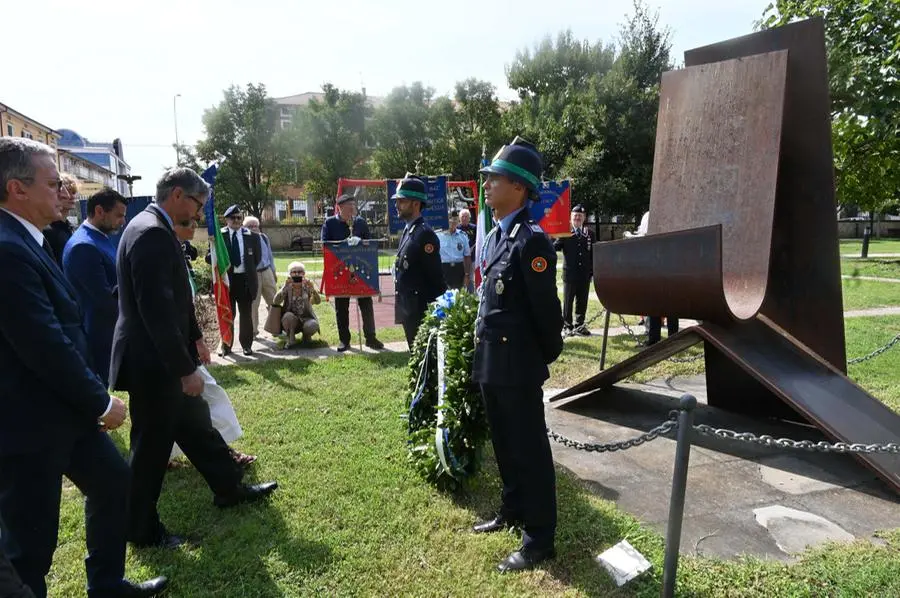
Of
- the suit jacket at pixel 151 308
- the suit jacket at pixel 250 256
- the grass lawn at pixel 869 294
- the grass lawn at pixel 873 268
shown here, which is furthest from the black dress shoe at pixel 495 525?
the grass lawn at pixel 873 268

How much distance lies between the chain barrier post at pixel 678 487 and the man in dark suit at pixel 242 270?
6715 millimetres

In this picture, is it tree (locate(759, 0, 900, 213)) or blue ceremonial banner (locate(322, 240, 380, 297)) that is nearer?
blue ceremonial banner (locate(322, 240, 380, 297))

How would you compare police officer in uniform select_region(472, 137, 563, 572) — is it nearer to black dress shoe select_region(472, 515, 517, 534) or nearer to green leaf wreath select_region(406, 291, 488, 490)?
black dress shoe select_region(472, 515, 517, 534)

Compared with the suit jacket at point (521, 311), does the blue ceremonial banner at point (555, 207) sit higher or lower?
higher

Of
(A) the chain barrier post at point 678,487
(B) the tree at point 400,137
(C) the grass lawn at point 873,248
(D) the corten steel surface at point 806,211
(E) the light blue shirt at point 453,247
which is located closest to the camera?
(A) the chain barrier post at point 678,487

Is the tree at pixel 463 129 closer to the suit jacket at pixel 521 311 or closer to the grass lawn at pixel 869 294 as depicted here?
the grass lawn at pixel 869 294

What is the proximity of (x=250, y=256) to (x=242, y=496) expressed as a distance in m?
5.23

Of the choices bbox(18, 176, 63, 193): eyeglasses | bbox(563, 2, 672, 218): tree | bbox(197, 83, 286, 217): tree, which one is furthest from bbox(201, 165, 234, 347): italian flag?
bbox(197, 83, 286, 217): tree

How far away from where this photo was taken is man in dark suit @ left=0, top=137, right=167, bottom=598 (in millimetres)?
2211

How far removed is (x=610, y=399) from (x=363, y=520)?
3142mm

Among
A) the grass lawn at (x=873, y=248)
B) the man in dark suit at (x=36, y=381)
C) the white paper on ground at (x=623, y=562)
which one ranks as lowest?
the white paper on ground at (x=623, y=562)

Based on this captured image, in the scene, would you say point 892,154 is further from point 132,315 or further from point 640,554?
point 132,315

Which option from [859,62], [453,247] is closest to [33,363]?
[453,247]

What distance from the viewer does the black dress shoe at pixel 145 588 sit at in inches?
109
